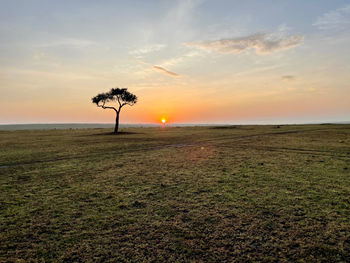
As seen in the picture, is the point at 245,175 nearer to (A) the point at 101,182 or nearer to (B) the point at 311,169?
(B) the point at 311,169

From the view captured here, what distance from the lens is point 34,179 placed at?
10.9 metres

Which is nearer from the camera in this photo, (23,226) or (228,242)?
(228,242)

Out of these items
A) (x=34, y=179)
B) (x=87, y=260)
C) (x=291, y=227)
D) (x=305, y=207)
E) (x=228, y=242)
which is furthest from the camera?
(x=34, y=179)

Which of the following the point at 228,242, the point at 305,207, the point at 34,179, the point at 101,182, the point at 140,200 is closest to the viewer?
the point at 228,242

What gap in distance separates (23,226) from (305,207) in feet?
29.6

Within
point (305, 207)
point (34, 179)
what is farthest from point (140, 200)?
point (34, 179)

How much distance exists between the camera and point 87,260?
14.2ft

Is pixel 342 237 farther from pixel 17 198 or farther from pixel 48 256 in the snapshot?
pixel 17 198

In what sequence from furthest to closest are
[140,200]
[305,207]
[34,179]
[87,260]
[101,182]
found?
[34,179], [101,182], [140,200], [305,207], [87,260]

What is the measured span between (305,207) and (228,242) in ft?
12.1

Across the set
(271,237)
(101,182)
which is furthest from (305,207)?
(101,182)

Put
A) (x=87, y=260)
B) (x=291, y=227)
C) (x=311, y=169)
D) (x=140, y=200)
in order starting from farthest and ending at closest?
(x=311, y=169), (x=140, y=200), (x=291, y=227), (x=87, y=260)

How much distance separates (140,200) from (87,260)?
337 centimetres

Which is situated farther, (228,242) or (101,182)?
(101,182)
